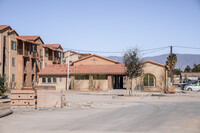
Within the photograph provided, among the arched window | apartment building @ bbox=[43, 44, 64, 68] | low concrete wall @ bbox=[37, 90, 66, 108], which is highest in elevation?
apartment building @ bbox=[43, 44, 64, 68]

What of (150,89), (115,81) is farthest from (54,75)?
(150,89)

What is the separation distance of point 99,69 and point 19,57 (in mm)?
15408

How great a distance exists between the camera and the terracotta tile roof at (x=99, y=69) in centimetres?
4625

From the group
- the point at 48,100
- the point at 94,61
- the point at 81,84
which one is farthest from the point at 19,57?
the point at 48,100

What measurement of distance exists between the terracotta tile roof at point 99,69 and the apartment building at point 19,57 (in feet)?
33.9

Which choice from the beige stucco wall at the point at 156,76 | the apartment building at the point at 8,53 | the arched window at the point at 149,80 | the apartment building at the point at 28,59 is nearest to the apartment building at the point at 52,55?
the apartment building at the point at 28,59

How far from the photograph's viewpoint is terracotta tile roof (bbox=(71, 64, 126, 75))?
152 feet

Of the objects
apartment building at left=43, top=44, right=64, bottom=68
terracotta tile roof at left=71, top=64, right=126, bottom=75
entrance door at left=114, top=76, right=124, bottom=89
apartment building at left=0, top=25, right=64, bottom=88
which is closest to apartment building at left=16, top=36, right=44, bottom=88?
apartment building at left=0, top=25, right=64, bottom=88

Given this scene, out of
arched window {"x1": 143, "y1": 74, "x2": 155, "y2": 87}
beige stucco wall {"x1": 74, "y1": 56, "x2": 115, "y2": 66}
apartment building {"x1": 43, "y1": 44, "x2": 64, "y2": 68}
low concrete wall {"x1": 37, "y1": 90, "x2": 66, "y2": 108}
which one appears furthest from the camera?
apartment building {"x1": 43, "y1": 44, "x2": 64, "y2": 68}

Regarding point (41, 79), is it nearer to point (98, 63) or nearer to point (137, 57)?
point (98, 63)

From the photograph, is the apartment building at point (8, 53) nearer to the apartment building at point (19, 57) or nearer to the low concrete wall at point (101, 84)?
the apartment building at point (19, 57)

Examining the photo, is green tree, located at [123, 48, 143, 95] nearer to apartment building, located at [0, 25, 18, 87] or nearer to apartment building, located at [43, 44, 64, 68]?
apartment building, located at [0, 25, 18, 87]

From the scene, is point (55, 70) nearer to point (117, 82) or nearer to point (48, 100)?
point (117, 82)

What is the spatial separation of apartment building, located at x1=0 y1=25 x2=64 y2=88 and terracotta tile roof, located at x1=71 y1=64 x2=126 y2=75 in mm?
10329
